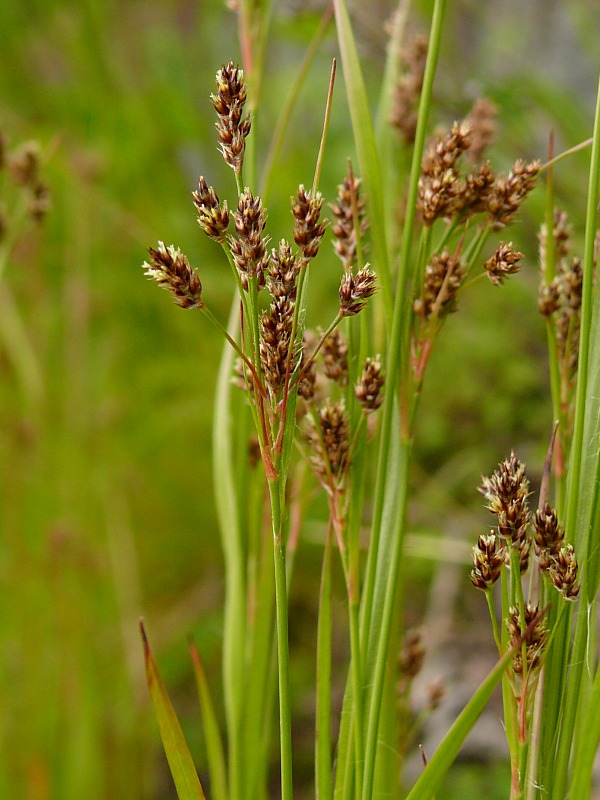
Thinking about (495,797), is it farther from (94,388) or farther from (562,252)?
(94,388)

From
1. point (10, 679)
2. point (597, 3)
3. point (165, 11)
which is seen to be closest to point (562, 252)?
point (10, 679)

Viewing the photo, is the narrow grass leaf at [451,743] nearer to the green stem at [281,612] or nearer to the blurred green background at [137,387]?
the green stem at [281,612]

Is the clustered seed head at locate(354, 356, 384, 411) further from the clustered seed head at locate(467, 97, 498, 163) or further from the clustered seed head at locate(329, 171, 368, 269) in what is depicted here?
the clustered seed head at locate(467, 97, 498, 163)

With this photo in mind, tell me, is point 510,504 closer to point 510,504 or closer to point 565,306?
point 510,504

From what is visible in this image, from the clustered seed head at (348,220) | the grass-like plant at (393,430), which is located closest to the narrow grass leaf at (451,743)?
the grass-like plant at (393,430)

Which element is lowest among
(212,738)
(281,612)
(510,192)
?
(212,738)

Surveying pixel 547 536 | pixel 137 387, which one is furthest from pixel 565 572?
pixel 137 387
